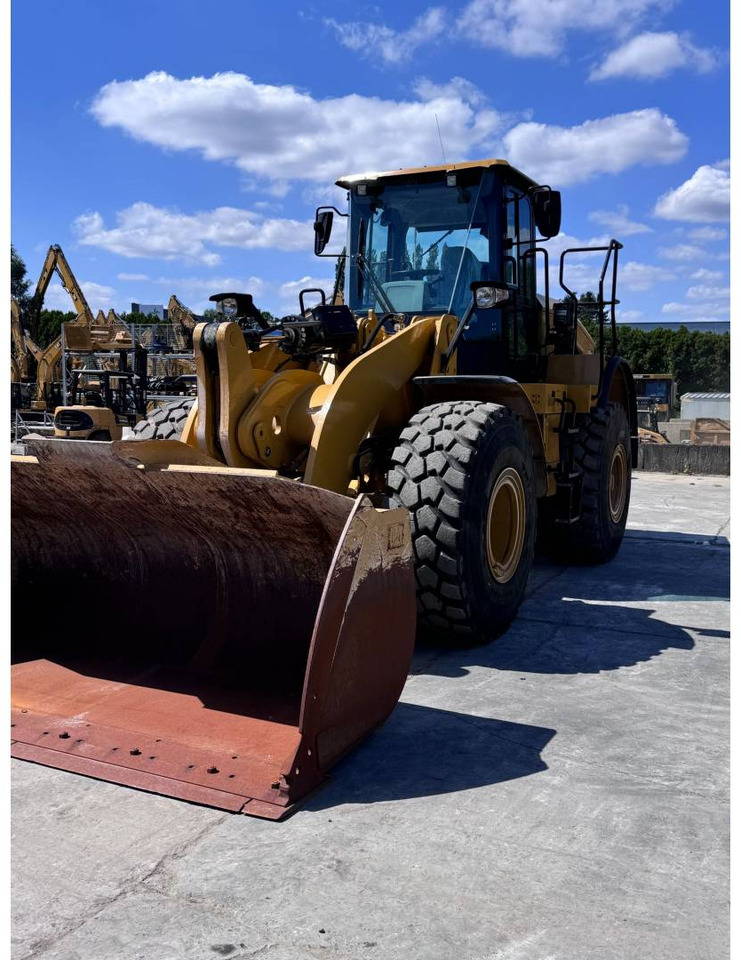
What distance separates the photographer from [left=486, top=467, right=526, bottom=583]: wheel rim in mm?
5301

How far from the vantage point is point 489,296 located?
5434mm

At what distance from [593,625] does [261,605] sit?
7.76 feet

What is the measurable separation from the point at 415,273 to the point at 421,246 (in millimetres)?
201

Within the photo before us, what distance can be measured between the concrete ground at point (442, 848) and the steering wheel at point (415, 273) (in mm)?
3042

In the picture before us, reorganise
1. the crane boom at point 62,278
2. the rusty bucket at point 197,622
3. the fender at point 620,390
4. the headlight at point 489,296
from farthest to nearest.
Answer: the crane boom at point 62,278 → the fender at point 620,390 → the headlight at point 489,296 → the rusty bucket at point 197,622

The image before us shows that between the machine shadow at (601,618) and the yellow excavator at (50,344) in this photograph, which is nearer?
the machine shadow at (601,618)

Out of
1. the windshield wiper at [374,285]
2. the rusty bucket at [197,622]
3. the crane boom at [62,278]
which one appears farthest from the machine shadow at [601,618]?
the crane boom at [62,278]

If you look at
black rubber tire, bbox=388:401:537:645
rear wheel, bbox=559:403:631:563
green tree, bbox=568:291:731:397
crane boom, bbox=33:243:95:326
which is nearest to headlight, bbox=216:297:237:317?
black rubber tire, bbox=388:401:537:645

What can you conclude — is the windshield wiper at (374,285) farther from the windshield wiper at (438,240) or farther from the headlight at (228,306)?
the headlight at (228,306)

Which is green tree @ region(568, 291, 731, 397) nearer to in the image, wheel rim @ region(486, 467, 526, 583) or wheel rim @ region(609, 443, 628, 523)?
wheel rim @ region(609, 443, 628, 523)

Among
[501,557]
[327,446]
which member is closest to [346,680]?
[327,446]

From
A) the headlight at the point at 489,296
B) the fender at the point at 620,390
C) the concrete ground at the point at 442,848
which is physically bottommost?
the concrete ground at the point at 442,848

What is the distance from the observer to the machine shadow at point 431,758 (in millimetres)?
3246

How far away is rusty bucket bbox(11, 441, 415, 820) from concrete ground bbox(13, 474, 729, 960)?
18 centimetres
